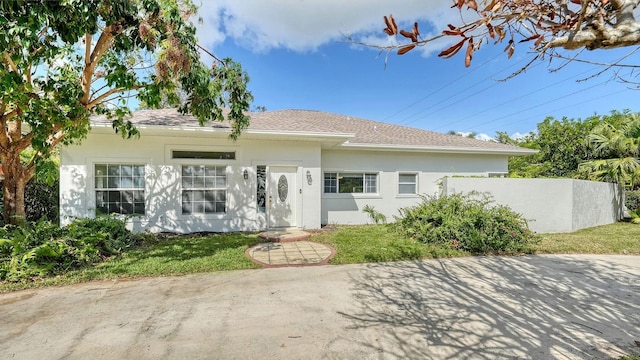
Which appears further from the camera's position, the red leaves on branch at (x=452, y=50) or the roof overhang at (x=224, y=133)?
the roof overhang at (x=224, y=133)

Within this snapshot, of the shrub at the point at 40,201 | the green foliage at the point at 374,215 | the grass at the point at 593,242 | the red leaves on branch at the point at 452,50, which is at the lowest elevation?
the grass at the point at 593,242

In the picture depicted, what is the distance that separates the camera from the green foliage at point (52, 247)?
4773 millimetres

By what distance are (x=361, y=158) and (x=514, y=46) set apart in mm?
8840

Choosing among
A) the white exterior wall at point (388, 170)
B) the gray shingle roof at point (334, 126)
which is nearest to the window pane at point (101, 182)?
the gray shingle roof at point (334, 126)

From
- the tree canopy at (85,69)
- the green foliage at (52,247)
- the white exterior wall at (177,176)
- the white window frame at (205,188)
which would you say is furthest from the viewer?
the white window frame at (205,188)

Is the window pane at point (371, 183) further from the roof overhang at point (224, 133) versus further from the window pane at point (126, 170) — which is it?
the window pane at point (126, 170)

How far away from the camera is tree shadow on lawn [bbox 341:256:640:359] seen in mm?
2934

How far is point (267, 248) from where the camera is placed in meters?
6.99

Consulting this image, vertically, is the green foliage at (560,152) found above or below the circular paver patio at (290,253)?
above

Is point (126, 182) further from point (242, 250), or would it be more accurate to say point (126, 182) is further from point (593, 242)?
point (593, 242)

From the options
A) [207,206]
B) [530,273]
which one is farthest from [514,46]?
[207,206]

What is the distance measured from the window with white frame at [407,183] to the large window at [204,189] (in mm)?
6613

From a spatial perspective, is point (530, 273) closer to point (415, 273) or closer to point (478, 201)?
point (415, 273)

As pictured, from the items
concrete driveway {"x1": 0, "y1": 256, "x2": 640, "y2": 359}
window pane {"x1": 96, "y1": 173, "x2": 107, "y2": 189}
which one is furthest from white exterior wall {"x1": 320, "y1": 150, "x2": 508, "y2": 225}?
window pane {"x1": 96, "y1": 173, "x2": 107, "y2": 189}
